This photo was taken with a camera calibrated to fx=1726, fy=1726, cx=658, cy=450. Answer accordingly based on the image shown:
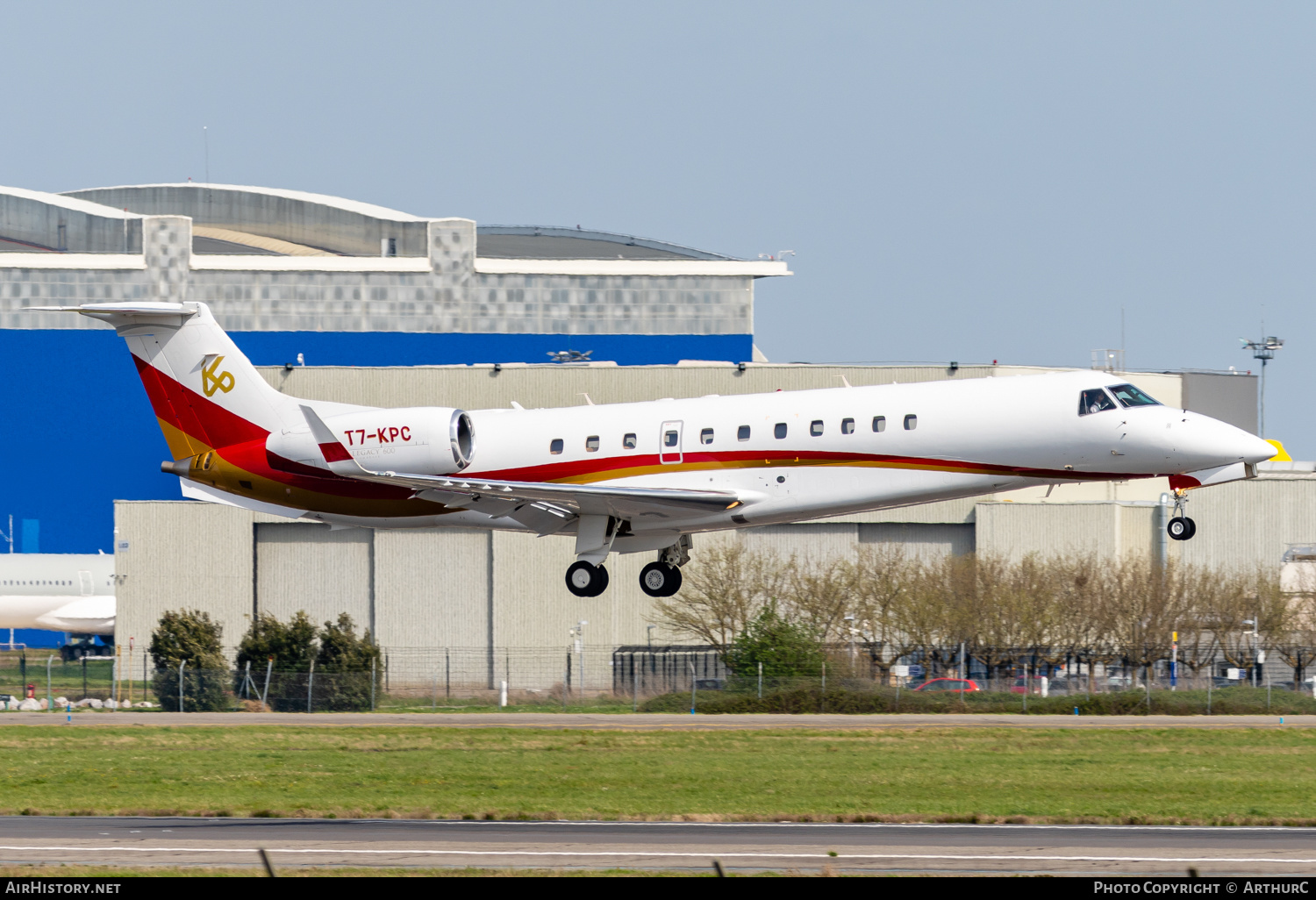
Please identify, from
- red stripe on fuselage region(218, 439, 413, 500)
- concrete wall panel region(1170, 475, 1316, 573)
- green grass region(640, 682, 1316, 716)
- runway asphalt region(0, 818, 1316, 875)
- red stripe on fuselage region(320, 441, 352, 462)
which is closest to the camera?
runway asphalt region(0, 818, 1316, 875)

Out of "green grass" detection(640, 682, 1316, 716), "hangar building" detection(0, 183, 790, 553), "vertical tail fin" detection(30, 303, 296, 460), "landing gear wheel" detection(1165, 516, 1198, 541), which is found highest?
"hangar building" detection(0, 183, 790, 553)

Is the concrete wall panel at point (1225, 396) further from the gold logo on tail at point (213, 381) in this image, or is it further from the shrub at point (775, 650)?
the gold logo on tail at point (213, 381)

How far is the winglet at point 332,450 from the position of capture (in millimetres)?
30703

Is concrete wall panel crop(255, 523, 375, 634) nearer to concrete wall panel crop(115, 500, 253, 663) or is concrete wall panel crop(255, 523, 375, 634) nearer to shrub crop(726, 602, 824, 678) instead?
concrete wall panel crop(115, 500, 253, 663)

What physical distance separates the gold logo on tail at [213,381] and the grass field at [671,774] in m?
7.09

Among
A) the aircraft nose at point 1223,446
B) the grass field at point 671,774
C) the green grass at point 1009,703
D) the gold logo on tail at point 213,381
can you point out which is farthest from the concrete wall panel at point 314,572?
the aircraft nose at point 1223,446

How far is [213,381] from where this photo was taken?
3334 centimetres

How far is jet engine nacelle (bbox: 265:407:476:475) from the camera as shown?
101 ft

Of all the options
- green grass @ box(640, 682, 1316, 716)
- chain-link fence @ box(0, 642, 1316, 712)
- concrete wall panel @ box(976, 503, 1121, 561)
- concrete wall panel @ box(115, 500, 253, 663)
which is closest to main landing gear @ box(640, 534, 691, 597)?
green grass @ box(640, 682, 1316, 716)

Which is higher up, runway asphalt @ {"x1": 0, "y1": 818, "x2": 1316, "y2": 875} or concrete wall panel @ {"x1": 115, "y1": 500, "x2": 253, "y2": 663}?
concrete wall panel @ {"x1": 115, "y1": 500, "x2": 253, "y2": 663}

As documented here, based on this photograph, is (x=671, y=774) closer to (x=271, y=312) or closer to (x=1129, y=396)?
(x=1129, y=396)

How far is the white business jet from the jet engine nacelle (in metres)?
0.03

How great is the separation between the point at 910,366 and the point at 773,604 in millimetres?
9950

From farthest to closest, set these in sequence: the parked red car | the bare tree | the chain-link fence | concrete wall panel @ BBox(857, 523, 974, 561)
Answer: concrete wall panel @ BBox(857, 523, 974, 561)
the bare tree
the parked red car
the chain-link fence
